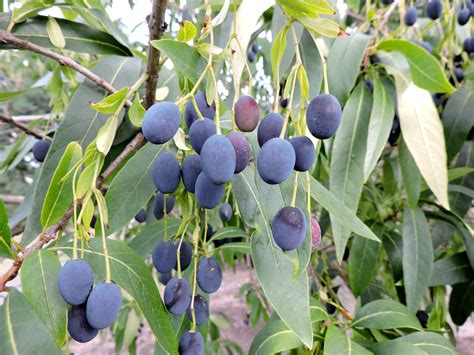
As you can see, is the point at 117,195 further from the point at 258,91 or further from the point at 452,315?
the point at 258,91

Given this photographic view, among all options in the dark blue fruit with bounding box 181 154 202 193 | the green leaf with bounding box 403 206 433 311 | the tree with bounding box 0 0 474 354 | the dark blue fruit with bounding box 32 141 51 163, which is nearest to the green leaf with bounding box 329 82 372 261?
the tree with bounding box 0 0 474 354

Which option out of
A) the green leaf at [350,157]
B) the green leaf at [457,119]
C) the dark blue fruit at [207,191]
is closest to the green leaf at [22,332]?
the dark blue fruit at [207,191]

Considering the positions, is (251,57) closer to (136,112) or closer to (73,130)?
(73,130)

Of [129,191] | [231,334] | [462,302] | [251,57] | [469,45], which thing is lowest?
[231,334]

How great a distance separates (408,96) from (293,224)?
0.61 m

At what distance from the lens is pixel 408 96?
0.92 meters

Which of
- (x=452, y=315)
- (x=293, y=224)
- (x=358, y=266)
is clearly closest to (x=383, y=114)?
(x=358, y=266)

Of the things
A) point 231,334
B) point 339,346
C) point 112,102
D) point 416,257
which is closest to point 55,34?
point 112,102

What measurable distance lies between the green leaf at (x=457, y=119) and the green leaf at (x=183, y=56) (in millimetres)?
874

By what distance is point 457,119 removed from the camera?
115 centimetres

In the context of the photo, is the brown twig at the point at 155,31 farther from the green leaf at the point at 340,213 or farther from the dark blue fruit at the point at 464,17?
the dark blue fruit at the point at 464,17

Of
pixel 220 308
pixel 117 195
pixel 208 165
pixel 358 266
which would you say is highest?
pixel 208 165

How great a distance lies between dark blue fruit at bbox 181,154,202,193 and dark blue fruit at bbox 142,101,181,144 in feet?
0.30

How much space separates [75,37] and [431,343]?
86 centimetres
